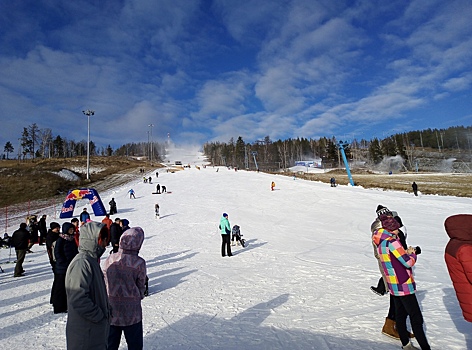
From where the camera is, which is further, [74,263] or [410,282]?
[410,282]

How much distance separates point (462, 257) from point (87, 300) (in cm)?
373

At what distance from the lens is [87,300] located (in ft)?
8.32

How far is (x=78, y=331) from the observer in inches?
102

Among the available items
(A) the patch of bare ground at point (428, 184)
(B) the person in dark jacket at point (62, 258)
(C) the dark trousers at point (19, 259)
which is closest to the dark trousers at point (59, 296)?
(B) the person in dark jacket at point (62, 258)

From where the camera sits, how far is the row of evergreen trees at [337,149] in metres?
89.0

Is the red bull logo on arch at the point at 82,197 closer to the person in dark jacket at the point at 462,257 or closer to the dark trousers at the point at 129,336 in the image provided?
the dark trousers at the point at 129,336

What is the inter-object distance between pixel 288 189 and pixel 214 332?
89.2 ft

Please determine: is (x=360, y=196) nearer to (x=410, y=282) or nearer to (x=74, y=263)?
(x=410, y=282)

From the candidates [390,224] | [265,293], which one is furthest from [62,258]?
[390,224]

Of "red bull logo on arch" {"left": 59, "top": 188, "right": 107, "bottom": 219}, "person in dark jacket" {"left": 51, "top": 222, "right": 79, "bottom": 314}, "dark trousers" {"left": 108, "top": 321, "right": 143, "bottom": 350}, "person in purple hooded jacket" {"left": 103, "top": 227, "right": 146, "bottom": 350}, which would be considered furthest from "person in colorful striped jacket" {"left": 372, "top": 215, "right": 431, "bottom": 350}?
"red bull logo on arch" {"left": 59, "top": 188, "right": 107, "bottom": 219}

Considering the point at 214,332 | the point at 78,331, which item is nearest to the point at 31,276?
the point at 214,332

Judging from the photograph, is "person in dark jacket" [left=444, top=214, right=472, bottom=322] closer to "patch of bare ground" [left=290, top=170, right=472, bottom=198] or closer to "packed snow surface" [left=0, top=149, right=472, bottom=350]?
"packed snow surface" [left=0, top=149, right=472, bottom=350]

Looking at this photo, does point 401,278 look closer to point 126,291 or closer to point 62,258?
point 126,291

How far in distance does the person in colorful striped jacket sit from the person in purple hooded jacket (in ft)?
10.2
